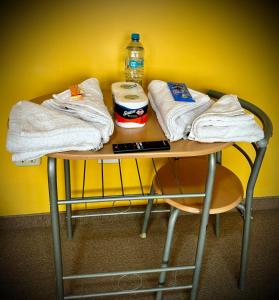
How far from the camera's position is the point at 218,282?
56.4 inches

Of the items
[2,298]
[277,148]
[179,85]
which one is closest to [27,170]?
[2,298]

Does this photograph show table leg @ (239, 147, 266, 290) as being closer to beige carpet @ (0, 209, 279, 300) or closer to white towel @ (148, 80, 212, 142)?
beige carpet @ (0, 209, 279, 300)

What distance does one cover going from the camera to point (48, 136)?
0.85m

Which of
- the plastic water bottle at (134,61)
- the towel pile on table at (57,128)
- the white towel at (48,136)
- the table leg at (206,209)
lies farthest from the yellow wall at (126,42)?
the table leg at (206,209)

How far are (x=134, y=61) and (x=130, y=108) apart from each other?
0.35 metres

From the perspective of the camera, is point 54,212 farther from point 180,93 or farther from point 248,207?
point 248,207

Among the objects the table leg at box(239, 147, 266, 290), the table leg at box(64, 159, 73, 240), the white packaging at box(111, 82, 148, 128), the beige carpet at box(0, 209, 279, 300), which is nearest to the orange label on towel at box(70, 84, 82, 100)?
the white packaging at box(111, 82, 148, 128)

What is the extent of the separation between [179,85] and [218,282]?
3.00ft

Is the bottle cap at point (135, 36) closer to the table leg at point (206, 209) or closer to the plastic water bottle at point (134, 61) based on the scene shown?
the plastic water bottle at point (134, 61)

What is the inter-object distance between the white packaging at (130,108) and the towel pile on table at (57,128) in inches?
2.3

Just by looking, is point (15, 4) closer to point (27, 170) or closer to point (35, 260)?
point (27, 170)

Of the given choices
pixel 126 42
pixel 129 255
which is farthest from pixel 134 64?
pixel 129 255

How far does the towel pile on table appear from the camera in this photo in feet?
2.79

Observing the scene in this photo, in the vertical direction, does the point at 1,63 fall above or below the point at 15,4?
below
